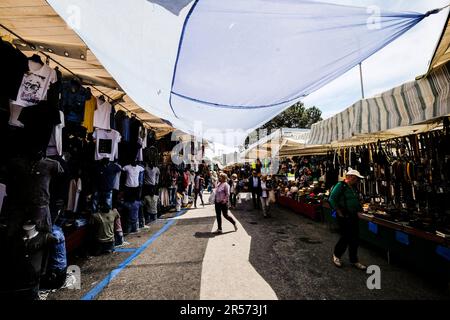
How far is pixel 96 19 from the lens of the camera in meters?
2.01

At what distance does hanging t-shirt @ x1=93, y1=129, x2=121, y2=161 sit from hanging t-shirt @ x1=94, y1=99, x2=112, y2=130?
0.18 m

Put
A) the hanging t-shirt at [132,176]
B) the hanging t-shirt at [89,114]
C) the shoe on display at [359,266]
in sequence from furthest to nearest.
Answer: the hanging t-shirt at [132,176], the hanging t-shirt at [89,114], the shoe on display at [359,266]

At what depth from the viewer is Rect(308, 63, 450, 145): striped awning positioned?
282 cm

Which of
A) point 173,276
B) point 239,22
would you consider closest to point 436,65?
point 239,22

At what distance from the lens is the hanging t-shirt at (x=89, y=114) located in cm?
414

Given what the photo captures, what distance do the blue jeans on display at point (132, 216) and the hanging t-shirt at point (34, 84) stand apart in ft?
12.6

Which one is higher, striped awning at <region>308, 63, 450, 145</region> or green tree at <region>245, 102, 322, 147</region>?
green tree at <region>245, 102, 322, 147</region>

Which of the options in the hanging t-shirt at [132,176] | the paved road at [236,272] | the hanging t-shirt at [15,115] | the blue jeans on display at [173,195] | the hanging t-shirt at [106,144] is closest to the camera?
the hanging t-shirt at [15,115]

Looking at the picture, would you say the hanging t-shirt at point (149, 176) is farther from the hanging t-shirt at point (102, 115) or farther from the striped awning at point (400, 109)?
the striped awning at point (400, 109)

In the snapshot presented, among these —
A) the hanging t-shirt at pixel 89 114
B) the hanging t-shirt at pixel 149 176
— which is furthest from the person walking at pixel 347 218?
the hanging t-shirt at pixel 149 176

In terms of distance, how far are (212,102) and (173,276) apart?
3526 mm

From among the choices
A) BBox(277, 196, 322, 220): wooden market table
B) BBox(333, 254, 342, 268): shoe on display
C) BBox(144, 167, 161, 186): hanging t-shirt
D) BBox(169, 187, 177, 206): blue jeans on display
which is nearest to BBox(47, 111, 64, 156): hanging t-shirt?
BBox(144, 167, 161, 186): hanging t-shirt

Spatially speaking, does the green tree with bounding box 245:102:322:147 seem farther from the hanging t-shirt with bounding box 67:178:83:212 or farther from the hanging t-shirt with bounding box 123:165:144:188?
the hanging t-shirt with bounding box 67:178:83:212

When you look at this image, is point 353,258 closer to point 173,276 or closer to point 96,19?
point 173,276
